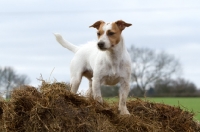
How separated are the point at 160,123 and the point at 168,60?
64.8 metres

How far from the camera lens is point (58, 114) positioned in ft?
28.3

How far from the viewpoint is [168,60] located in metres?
74.6

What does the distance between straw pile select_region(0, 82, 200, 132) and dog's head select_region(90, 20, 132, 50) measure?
1183 millimetres

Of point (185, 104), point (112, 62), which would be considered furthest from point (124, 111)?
point (185, 104)

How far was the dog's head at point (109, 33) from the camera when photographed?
33.3ft

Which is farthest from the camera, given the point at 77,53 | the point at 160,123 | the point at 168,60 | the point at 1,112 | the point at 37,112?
the point at 168,60

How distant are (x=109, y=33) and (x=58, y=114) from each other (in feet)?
7.58

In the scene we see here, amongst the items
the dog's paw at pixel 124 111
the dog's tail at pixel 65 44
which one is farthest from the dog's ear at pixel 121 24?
the dog's tail at pixel 65 44

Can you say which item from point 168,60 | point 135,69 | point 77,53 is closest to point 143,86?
point 135,69

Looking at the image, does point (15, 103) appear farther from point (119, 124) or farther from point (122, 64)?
point (122, 64)

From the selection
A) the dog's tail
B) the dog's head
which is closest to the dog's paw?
the dog's head

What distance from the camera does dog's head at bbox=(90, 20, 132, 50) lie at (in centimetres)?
1015

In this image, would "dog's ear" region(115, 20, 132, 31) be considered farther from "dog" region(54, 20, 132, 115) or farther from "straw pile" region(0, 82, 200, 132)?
"straw pile" region(0, 82, 200, 132)

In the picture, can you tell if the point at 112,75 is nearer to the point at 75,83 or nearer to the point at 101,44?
the point at 101,44
